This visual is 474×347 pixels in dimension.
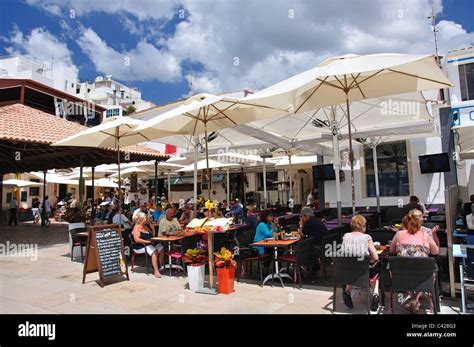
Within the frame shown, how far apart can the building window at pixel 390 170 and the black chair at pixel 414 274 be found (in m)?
9.15

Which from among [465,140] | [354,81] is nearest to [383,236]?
[354,81]

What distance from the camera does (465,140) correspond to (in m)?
8.93

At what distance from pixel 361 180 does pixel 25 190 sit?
85.9 ft

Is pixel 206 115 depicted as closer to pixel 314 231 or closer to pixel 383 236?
pixel 314 231

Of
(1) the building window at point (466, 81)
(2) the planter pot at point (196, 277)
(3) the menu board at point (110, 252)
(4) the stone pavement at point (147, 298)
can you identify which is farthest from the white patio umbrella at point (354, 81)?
(1) the building window at point (466, 81)

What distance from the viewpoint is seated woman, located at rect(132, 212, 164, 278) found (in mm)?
6914

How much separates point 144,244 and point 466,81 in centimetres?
1341

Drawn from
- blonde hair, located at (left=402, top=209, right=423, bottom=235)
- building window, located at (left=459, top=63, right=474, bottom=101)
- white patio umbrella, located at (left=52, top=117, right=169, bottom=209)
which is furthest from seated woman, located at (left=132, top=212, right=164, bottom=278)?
building window, located at (left=459, top=63, right=474, bottom=101)

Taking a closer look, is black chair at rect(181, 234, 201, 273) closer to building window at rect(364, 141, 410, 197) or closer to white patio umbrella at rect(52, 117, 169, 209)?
white patio umbrella at rect(52, 117, 169, 209)

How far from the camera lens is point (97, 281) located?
6.55 m

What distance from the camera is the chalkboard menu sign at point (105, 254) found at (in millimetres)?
6284

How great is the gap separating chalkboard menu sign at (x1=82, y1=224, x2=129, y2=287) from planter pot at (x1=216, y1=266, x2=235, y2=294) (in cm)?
209

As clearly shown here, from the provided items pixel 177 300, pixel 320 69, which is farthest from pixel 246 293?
pixel 320 69
